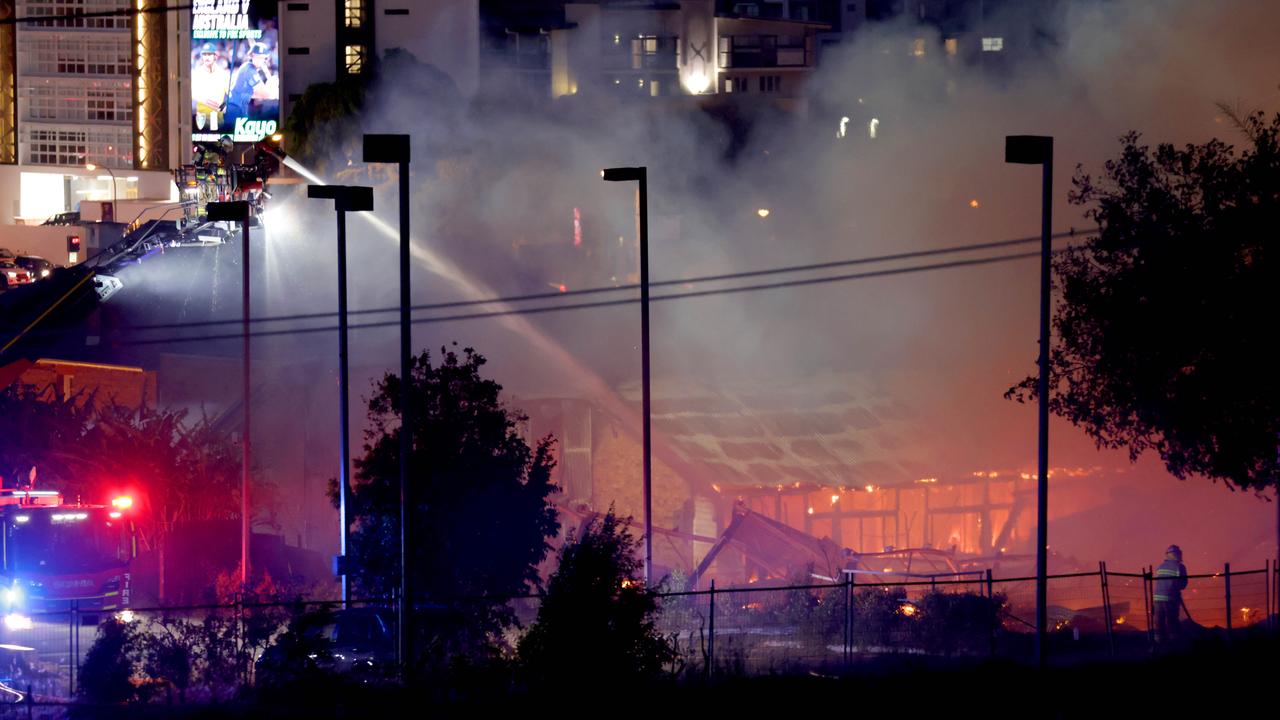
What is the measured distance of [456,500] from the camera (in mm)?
18891

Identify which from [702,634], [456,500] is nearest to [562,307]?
[456,500]

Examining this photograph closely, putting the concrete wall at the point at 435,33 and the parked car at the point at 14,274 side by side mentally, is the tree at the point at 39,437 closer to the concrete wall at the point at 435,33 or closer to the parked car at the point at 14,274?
the parked car at the point at 14,274

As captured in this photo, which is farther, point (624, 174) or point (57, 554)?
point (57, 554)

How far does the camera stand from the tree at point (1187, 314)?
1698cm

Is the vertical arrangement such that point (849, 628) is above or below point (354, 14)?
below

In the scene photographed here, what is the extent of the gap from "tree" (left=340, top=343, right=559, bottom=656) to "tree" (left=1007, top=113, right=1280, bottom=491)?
730cm

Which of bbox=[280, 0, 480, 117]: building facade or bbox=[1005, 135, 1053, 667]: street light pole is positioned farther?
bbox=[280, 0, 480, 117]: building facade

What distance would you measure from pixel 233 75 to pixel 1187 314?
57877mm

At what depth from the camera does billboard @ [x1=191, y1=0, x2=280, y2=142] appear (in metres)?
67.1

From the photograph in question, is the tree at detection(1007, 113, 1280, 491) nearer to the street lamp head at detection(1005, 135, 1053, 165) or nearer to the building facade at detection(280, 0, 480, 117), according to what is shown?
the street lamp head at detection(1005, 135, 1053, 165)

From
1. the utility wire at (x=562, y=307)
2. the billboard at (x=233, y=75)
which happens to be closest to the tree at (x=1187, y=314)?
the utility wire at (x=562, y=307)

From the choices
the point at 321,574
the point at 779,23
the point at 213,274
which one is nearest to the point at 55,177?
the point at 213,274

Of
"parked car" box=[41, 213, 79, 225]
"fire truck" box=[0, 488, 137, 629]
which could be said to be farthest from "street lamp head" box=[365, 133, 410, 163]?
"parked car" box=[41, 213, 79, 225]

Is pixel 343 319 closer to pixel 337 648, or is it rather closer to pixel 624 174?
pixel 624 174
